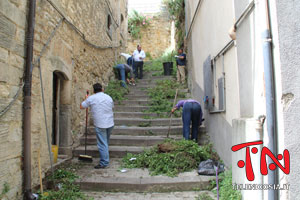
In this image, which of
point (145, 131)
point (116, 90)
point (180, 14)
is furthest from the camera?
point (180, 14)

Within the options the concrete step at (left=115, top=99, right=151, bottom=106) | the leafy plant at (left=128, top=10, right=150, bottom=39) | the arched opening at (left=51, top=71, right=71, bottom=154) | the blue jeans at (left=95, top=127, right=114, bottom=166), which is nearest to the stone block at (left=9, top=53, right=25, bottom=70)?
the arched opening at (left=51, top=71, right=71, bottom=154)

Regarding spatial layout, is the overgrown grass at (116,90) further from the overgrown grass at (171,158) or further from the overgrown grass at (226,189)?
the overgrown grass at (226,189)

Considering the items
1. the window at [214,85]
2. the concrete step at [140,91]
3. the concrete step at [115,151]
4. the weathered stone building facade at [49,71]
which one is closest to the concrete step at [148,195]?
the weathered stone building facade at [49,71]

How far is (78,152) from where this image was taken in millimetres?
5234

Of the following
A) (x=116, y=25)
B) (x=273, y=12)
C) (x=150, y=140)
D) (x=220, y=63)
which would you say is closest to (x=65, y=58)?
(x=150, y=140)

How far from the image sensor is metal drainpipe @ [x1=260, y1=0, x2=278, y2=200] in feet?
7.41

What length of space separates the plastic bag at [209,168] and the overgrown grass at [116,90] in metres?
4.54

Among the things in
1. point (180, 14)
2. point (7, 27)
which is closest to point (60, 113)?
point (7, 27)

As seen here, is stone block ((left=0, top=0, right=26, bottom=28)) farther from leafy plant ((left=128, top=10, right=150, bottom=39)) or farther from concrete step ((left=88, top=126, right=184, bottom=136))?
leafy plant ((left=128, top=10, right=150, bottom=39))

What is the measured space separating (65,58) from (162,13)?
14.7m

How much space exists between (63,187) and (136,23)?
1638 cm

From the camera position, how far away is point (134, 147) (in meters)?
5.36

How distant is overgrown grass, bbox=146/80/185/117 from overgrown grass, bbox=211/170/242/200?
10.8 ft

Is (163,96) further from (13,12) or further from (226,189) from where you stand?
(13,12)
